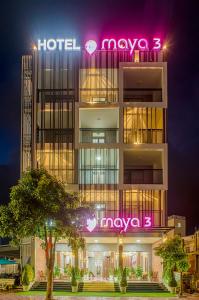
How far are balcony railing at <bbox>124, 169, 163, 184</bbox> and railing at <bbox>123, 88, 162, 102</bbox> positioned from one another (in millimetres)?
7254

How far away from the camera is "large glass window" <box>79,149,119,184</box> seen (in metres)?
54.2

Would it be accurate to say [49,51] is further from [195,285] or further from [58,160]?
[195,285]

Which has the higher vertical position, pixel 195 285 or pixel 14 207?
pixel 14 207

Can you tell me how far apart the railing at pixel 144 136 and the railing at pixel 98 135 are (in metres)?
2.49

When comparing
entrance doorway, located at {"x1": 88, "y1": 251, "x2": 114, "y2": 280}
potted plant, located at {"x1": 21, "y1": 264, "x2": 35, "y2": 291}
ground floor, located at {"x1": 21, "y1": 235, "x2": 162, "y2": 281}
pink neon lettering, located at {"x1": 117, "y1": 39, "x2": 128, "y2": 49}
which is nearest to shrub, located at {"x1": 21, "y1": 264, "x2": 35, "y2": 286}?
potted plant, located at {"x1": 21, "y1": 264, "x2": 35, "y2": 291}

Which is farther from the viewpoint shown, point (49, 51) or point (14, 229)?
point (49, 51)

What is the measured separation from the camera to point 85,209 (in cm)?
3578

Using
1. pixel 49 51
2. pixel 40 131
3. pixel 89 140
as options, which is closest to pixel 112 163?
pixel 89 140

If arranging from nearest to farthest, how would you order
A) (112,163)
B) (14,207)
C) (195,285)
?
(14,207) → (195,285) → (112,163)

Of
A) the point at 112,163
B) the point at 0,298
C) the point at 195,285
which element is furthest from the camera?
the point at 112,163

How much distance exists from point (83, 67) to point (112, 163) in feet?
30.8

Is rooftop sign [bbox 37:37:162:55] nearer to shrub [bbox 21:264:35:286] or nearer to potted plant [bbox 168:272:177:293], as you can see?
shrub [bbox 21:264:35:286]

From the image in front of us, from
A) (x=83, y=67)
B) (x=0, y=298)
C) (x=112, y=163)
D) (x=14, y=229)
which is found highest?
(x=83, y=67)

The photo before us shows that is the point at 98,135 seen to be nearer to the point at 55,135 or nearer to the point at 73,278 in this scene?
the point at 55,135
